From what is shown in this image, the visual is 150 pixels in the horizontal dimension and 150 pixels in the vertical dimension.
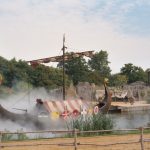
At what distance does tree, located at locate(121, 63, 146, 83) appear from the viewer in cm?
10944

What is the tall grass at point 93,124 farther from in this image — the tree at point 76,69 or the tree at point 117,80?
the tree at point 117,80

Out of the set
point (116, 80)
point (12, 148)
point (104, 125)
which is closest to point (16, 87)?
point (116, 80)

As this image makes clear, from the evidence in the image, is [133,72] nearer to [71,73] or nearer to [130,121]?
[71,73]

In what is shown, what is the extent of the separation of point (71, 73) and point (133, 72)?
1914cm

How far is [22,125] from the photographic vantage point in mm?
31328

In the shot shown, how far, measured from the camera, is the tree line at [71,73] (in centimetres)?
7556

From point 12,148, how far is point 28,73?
6086cm

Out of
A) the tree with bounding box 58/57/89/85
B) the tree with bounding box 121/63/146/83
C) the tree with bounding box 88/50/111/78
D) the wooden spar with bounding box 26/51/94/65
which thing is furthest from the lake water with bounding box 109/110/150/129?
the tree with bounding box 121/63/146/83

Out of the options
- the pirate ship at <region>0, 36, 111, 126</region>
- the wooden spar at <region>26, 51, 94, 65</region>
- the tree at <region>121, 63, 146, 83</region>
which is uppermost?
the tree at <region>121, 63, 146, 83</region>

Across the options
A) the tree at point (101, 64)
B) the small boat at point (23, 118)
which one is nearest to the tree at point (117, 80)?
the tree at point (101, 64)

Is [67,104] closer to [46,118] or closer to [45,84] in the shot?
[46,118]

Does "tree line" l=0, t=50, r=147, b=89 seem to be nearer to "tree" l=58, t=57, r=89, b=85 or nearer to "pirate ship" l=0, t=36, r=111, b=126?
"tree" l=58, t=57, r=89, b=85

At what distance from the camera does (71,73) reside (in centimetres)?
9919

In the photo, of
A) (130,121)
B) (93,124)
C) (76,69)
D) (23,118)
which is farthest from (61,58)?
(76,69)
